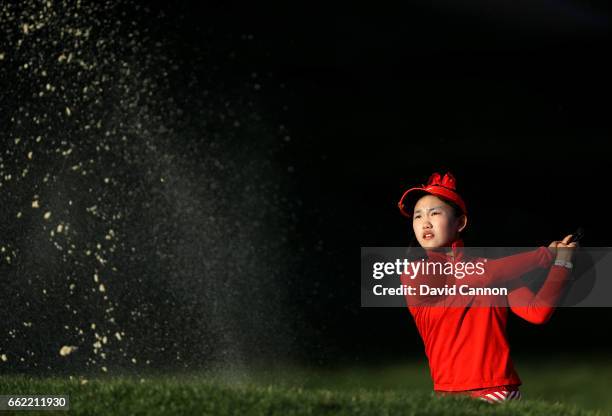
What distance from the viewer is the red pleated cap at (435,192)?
14.1ft

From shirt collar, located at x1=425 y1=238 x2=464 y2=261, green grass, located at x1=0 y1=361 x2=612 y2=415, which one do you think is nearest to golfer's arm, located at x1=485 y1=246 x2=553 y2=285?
shirt collar, located at x1=425 y1=238 x2=464 y2=261

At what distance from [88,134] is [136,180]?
1.95 feet

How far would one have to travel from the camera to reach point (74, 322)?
7297 millimetres

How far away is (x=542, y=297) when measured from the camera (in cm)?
401

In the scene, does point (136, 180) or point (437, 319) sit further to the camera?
point (136, 180)

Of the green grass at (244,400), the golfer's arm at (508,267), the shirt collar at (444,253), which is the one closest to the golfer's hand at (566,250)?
the golfer's arm at (508,267)

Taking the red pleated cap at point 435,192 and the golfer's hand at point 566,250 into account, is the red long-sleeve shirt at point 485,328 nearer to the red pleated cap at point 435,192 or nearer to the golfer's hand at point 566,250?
the golfer's hand at point 566,250

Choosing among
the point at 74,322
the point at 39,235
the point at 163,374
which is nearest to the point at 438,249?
the point at 163,374

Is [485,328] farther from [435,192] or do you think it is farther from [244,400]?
[244,400]

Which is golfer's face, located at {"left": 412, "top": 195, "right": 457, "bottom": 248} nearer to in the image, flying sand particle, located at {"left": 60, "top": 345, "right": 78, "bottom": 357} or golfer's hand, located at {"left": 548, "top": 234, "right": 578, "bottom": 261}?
golfer's hand, located at {"left": 548, "top": 234, "right": 578, "bottom": 261}

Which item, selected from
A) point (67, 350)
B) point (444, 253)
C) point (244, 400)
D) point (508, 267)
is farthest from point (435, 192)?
point (67, 350)

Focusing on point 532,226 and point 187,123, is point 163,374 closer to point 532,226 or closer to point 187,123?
point 187,123

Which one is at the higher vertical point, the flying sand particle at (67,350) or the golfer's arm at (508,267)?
the golfer's arm at (508,267)

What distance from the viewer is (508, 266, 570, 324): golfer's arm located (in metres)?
3.97
